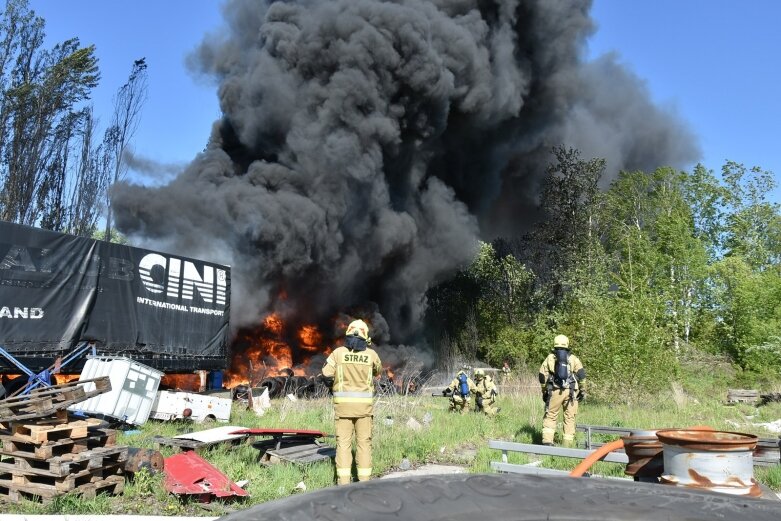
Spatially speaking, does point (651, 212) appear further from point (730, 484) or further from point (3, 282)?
point (730, 484)

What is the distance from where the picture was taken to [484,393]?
11.5 m

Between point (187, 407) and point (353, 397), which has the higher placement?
point (353, 397)

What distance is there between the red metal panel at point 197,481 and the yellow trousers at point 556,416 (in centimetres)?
420

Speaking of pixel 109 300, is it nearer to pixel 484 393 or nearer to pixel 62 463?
pixel 62 463

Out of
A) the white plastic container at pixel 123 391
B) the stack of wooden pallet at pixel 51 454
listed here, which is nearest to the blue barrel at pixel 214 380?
the white plastic container at pixel 123 391

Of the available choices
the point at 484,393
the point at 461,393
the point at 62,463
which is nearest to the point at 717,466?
the point at 62,463

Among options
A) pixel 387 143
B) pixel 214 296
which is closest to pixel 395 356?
pixel 387 143

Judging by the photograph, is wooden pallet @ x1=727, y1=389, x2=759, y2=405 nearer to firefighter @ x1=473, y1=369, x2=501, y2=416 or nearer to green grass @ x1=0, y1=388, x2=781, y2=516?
green grass @ x1=0, y1=388, x2=781, y2=516

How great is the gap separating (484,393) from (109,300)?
6.93 meters

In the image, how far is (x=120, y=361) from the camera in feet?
27.2

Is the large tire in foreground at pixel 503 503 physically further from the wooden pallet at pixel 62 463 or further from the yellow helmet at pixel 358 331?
the wooden pallet at pixel 62 463

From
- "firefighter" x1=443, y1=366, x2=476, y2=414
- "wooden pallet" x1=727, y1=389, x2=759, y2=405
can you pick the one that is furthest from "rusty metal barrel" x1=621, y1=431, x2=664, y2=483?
"wooden pallet" x1=727, y1=389, x2=759, y2=405

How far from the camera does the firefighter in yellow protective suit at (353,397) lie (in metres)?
5.51

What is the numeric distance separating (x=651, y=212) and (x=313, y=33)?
17.3m
